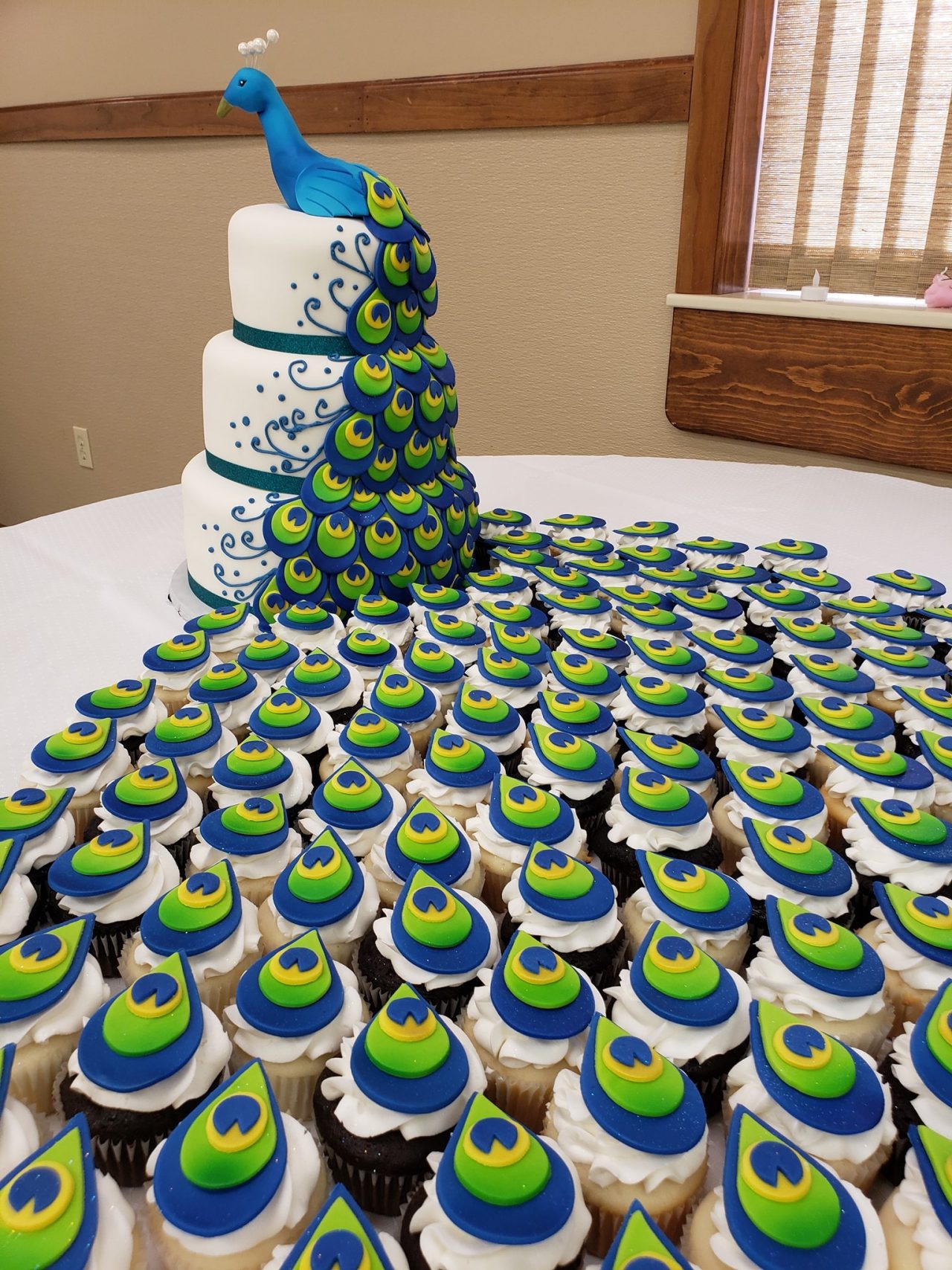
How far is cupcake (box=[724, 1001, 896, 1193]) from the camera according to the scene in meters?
0.61

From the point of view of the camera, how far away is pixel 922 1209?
1.85ft

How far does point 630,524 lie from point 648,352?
928mm

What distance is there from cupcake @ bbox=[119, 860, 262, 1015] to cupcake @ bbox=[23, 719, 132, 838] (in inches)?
8.5

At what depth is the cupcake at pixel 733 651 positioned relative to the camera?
1204mm

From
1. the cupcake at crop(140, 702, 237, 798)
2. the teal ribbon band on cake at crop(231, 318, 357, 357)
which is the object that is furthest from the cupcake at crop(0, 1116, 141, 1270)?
the teal ribbon band on cake at crop(231, 318, 357, 357)

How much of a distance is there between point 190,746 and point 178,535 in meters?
0.84

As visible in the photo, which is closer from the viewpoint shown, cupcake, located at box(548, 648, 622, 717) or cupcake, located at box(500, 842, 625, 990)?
cupcake, located at box(500, 842, 625, 990)

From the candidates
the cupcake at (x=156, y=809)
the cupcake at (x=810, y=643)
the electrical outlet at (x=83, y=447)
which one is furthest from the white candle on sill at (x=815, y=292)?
the electrical outlet at (x=83, y=447)

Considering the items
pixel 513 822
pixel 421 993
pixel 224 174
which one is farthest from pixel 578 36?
pixel 421 993

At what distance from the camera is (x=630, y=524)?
→ 69.8 inches

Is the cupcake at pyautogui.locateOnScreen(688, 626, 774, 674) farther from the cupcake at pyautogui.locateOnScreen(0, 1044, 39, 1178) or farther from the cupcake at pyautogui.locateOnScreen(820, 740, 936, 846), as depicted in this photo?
the cupcake at pyautogui.locateOnScreen(0, 1044, 39, 1178)

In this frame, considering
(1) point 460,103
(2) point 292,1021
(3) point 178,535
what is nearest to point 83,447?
(1) point 460,103

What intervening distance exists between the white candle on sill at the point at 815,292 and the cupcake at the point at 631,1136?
2.05 m

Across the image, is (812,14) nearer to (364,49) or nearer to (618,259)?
(618,259)
